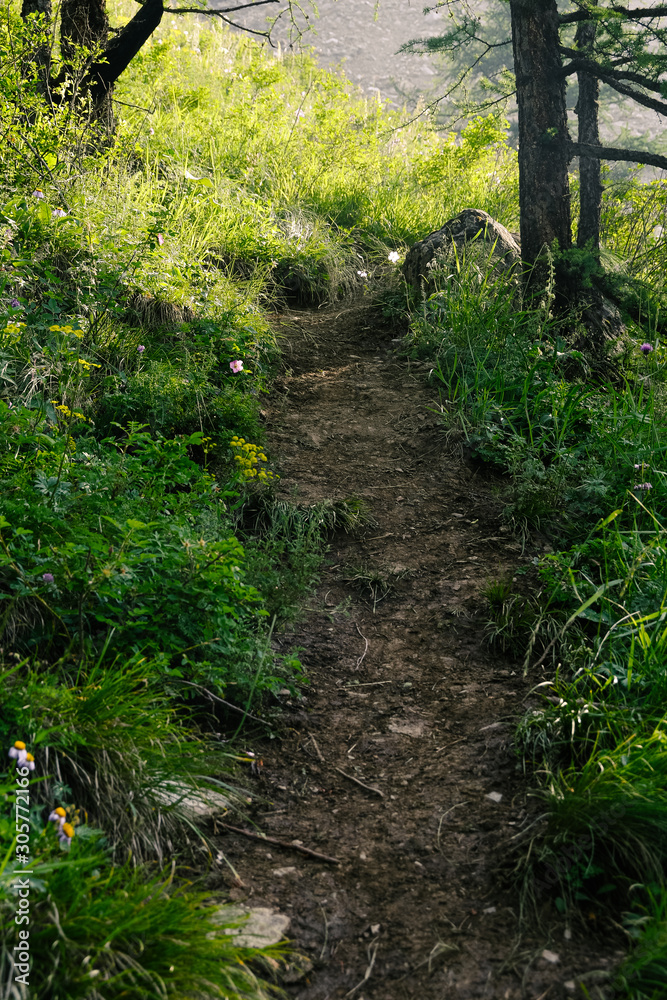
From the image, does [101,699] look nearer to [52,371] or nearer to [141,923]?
[141,923]

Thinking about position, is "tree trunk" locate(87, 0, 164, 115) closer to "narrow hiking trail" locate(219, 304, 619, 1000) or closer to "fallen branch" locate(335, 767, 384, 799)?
"narrow hiking trail" locate(219, 304, 619, 1000)

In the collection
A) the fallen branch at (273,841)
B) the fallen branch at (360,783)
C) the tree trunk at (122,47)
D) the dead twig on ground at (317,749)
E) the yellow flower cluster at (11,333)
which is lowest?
the dead twig on ground at (317,749)

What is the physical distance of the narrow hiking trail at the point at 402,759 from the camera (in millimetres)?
1818

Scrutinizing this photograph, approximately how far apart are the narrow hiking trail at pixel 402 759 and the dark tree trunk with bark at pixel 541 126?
184 cm

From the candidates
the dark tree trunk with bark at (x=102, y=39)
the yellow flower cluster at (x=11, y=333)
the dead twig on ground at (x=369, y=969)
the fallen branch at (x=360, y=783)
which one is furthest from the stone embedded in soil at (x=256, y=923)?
the dark tree trunk with bark at (x=102, y=39)

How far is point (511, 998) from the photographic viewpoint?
1673mm

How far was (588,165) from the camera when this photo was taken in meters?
6.61

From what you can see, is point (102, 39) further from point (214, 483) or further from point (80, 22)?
point (214, 483)

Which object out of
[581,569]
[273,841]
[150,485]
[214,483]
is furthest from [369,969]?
[214,483]

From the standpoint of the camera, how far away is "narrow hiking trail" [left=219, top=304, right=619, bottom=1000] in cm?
182

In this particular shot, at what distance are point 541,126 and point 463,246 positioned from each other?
0.99 metres

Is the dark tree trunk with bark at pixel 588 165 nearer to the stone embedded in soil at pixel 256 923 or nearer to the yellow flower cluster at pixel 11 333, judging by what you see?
the yellow flower cluster at pixel 11 333

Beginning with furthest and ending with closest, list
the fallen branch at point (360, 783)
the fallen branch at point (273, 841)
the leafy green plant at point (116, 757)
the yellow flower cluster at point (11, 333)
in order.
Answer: the yellow flower cluster at point (11, 333), the fallen branch at point (360, 783), the fallen branch at point (273, 841), the leafy green plant at point (116, 757)

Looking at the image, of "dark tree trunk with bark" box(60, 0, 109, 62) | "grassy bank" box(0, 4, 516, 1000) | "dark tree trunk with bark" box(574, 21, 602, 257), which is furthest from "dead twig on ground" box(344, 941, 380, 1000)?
"dark tree trunk with bark" box(60, 0, 109, 62)
